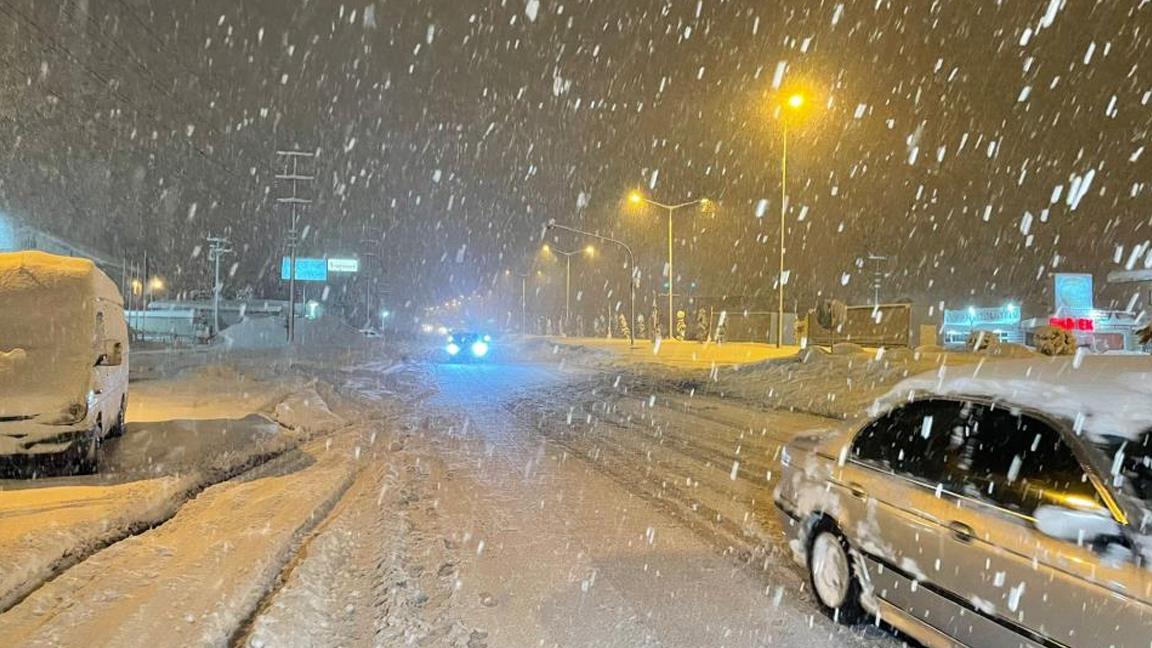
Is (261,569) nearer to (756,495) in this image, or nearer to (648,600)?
(648,600)

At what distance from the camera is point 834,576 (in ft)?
16.0

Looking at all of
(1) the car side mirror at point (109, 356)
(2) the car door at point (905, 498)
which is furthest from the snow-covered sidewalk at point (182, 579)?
(2) the car door at point (905, 498)

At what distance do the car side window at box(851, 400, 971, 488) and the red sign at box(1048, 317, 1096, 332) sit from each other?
23651 mm

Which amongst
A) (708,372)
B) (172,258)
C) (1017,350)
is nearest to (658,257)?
(708,372)

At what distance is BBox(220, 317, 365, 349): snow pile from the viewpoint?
2047 inches

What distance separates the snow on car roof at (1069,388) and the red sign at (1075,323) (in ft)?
77.3

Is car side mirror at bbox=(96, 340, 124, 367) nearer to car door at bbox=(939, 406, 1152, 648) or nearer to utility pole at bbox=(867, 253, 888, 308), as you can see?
car door at bbox=(939, 406, 1152, 648)

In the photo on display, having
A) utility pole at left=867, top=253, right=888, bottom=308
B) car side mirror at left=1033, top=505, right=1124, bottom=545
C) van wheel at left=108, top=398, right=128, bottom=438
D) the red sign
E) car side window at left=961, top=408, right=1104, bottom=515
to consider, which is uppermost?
utility pole at left=867, top=253, right=888, bottom=308

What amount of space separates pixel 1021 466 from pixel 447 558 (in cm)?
393

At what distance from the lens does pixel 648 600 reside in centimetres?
513

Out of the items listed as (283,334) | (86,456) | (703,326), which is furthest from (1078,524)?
(283,334)

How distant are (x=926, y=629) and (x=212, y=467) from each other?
319 inches

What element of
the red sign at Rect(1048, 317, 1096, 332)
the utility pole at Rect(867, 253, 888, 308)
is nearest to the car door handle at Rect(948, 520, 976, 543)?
the red sign at Rect(1048, 317, 1096, 332)

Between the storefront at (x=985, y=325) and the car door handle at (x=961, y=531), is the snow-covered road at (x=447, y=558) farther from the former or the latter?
the storefront at (x=985, y=325)
